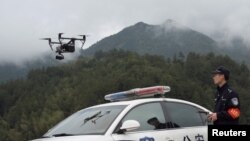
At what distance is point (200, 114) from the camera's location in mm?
8609

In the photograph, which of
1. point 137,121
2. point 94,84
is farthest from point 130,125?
point 94,84

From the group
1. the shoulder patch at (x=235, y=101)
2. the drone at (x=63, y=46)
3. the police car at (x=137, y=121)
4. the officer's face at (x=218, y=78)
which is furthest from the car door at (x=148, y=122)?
the drone at (x=63, y=46)

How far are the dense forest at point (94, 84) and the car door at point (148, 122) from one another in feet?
241

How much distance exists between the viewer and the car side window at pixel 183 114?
320 inches

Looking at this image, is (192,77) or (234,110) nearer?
(234,110)

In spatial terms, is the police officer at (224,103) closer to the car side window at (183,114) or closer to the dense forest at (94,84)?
the car side window at (183,114)

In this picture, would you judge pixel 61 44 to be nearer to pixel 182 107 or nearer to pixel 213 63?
pixel 182 107

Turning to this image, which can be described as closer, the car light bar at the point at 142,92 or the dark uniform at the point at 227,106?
the dark uniform at the point at 227,106

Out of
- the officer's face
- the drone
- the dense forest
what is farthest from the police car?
the dense forest

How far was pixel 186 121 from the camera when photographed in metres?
8.29

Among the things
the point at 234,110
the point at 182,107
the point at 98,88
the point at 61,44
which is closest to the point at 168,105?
the point at 182,107

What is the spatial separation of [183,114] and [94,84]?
8902cm

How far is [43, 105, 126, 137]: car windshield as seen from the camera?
288 inches

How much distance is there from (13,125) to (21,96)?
53.3 feet
